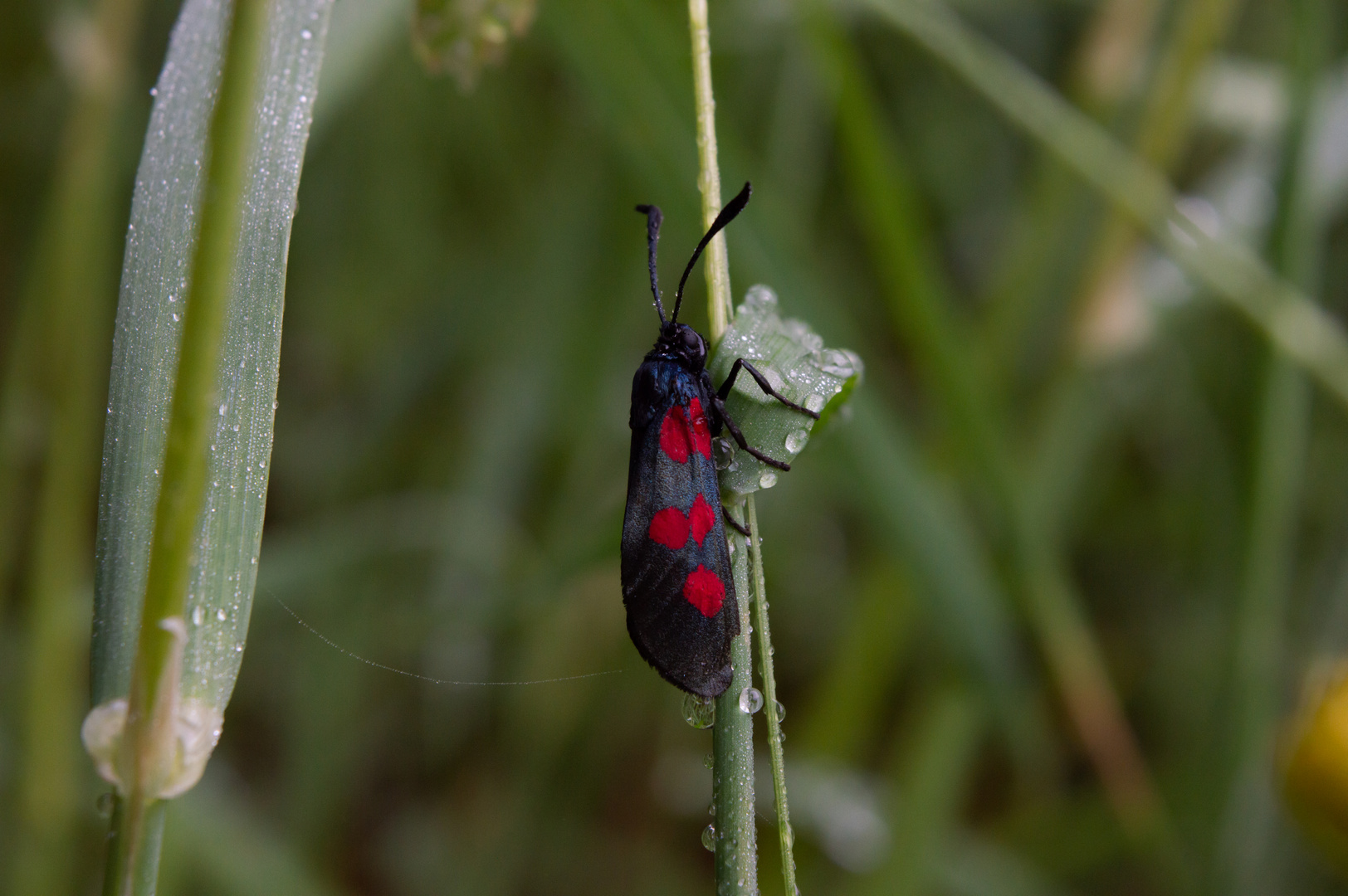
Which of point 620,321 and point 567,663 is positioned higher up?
point 620,321

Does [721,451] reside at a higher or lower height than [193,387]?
higher

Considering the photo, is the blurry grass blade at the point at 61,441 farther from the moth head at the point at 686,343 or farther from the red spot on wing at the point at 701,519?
the red spot on wing at the point at 701,519

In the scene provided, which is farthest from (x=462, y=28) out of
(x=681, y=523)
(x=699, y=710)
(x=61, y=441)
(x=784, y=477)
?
(x=784, y=477)

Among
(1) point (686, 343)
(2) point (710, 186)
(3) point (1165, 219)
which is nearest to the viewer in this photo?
(2) point (710, 186)

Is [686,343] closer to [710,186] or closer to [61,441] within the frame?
[710,186]

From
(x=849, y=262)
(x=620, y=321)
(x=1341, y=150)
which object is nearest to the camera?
(x=1341, y=150)

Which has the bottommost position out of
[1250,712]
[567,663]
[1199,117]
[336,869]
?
[336,869]

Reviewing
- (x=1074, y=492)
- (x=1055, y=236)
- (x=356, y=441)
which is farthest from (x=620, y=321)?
(x=1074, y=492)

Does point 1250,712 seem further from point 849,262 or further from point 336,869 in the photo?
point 336,869
